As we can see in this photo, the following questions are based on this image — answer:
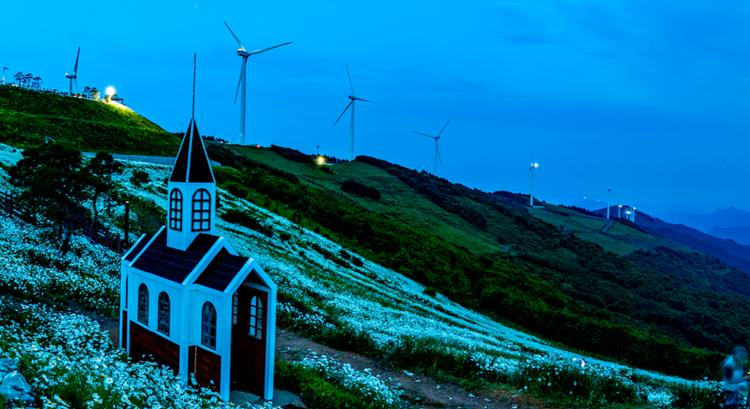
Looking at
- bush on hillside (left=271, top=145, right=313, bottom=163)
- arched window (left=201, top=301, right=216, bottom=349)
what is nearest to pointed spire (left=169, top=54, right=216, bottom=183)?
arched window (left=201, top=301, right=216, bottom=349)

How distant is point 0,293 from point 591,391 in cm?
2514

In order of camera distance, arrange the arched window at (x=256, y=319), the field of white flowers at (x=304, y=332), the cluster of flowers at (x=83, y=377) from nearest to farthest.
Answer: the cluster of flowers at (x=83, y=377) < the field of white flowers at (x=304, y=332) < the arched window at (x=256, y=319)

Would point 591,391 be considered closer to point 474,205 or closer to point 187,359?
point 187,359

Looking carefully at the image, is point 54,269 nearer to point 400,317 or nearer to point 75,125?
point 400,317

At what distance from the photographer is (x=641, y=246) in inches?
5384

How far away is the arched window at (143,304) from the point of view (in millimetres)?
19047

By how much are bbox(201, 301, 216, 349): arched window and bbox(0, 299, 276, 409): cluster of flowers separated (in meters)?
1.43

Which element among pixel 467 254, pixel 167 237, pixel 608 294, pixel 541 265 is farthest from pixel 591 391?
pixel 541 265

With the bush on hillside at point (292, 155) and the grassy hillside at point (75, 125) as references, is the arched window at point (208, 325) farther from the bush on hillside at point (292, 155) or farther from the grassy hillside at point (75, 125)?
the bush on hillside at point (292, 155)

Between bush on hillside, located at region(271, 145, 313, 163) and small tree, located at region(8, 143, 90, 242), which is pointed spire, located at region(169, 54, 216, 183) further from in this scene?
bush on hillside, located at region(271, 145, 313, 163)

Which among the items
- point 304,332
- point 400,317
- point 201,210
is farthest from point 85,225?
point 201,210

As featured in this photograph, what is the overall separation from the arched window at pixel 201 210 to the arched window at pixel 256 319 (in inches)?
133

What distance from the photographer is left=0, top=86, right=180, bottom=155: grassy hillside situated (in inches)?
3406

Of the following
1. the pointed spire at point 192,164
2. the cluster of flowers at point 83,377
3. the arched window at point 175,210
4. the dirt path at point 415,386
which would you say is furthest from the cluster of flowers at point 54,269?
the pointed spire at point 192,164
